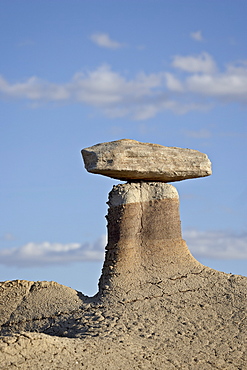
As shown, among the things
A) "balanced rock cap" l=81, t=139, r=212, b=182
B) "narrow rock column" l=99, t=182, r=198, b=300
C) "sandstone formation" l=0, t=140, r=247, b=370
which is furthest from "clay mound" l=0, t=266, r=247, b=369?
"balanced rock cap" l=81, t=139, r=212, b=182

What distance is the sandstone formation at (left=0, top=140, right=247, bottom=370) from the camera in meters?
13.1

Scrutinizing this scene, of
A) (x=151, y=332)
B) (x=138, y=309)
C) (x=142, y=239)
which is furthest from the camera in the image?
(x=142, y=239)

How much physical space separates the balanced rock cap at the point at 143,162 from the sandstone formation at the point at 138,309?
0.36m

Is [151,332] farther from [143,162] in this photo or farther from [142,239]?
[143,162]

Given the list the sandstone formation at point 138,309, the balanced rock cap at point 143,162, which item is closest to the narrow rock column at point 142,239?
the sandstone formation at point 138,309

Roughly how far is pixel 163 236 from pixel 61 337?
Result: 346 cm

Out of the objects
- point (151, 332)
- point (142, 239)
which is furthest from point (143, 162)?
point (151, 332)

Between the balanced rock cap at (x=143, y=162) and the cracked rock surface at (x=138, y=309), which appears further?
the balanced rock cap at (x=143, y=162)

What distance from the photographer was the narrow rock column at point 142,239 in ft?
51.2

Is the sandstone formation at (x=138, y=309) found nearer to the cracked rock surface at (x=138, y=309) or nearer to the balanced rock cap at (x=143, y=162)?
the cracked rock surface at (x=138, y=309)

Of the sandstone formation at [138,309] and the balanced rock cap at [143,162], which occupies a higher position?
the balanced rock cap at [143,162]

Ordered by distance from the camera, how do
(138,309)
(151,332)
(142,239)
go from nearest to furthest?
(151,332) → (138,309) → (142,239)

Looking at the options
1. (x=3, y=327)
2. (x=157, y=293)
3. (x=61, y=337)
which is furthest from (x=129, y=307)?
(x=3, y=327)

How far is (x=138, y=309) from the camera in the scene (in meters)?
14.9
